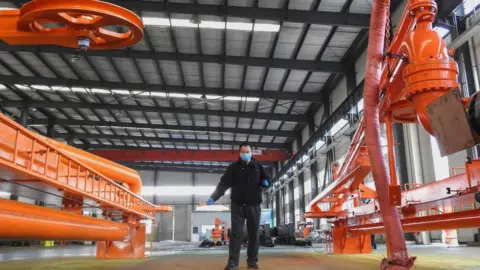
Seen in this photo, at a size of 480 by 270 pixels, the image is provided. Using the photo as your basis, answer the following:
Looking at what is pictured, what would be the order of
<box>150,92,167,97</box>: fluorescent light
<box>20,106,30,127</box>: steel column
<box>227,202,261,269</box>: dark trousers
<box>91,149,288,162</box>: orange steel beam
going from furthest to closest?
<box>91,149,288,162</box>: orange steel beam
<box>20,106,30,127</box>: steel column
<box>150,92,167,97</box>: fluorescent light
<box>227,202,261,269</box>: dark trousers

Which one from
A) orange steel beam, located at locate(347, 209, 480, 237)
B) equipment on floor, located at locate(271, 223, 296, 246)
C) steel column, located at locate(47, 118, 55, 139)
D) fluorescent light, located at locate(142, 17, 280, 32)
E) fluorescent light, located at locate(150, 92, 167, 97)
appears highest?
fluorescent light, located at locate(142, 17, 280, 32)

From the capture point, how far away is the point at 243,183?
15.8ft

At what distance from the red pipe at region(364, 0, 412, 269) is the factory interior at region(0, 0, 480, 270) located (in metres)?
0.01

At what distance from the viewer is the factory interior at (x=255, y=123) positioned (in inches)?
116

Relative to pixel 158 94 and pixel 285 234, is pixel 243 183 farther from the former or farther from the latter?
pixel 158 94

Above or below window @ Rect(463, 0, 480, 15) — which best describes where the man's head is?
below

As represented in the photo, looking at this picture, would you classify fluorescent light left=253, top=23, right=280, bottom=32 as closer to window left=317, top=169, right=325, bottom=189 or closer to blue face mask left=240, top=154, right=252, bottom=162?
blue face mask left=240, top=154, right=252, bottom=162

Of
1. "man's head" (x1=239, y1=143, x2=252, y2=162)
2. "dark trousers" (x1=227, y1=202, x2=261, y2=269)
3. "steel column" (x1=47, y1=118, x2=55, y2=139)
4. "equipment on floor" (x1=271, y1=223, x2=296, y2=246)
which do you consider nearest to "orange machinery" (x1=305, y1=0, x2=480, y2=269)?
"man's head" (x1=239, y1=143, x2=252, y2=162)

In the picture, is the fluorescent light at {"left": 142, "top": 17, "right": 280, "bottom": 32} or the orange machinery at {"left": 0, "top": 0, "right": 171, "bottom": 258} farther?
the fluorescent light at {"left": 142, "top": 17, "right": 280, "bottom": 32}

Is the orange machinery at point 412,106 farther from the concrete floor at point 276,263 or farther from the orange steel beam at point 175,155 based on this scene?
the orange steel beam at point 175,155

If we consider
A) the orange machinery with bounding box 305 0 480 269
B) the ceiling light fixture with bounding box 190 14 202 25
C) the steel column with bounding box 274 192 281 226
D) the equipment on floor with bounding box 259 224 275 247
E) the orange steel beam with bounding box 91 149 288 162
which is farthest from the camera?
the steel column with bounding box 274 192 281 226

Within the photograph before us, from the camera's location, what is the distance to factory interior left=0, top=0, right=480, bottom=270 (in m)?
2.95

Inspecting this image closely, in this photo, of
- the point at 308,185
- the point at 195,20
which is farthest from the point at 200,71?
the point at 308,185

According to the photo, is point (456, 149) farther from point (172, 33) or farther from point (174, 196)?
point (174, 196)
